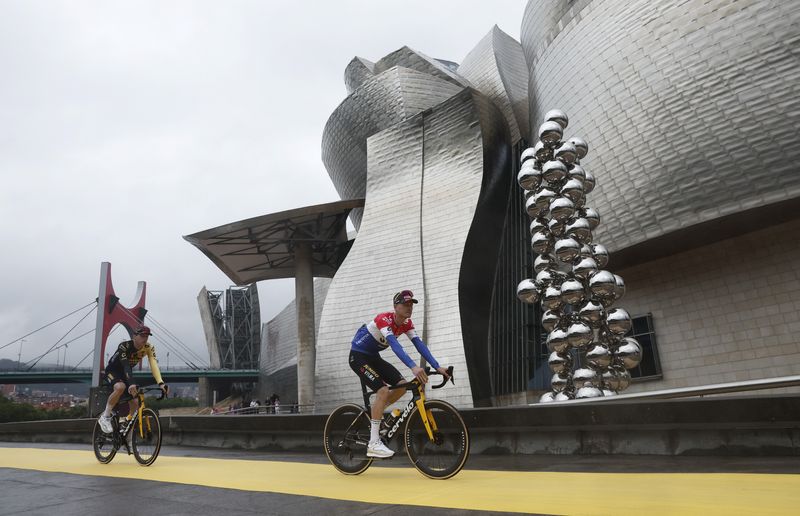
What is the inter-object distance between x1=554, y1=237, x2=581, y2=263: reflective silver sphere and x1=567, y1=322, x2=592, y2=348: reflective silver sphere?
1193 mm

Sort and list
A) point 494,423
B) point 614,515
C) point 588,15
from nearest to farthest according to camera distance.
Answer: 1. point 614,515
2. point 494,423
3. point 588,15

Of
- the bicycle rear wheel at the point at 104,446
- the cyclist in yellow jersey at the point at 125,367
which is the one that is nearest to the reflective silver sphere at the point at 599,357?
the cyclist in yellow jersey at the point at 125,367

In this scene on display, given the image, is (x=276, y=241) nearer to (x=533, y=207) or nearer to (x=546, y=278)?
(x=533, y=207)

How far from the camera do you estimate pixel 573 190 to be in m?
9.93

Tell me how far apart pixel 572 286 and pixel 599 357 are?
1.24 metres

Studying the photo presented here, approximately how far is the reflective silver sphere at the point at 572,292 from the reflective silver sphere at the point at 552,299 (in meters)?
0.09

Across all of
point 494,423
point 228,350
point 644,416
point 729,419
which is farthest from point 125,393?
point 228,350

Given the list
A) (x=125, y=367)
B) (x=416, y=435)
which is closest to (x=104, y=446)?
(x=125, y=367)

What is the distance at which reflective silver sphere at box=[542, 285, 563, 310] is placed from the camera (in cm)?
954

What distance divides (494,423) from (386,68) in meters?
25.9

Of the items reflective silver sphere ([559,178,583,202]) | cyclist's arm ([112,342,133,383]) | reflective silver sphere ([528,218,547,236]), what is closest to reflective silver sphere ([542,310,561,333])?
reflective silver sphere ([528,218,547,236])

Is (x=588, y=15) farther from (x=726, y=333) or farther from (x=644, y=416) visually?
(x=644, y=416)

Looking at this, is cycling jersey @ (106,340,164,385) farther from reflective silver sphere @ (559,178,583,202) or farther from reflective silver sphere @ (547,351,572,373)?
reflective silver sphere @ (559,178,583,202)

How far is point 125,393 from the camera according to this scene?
6762mm
